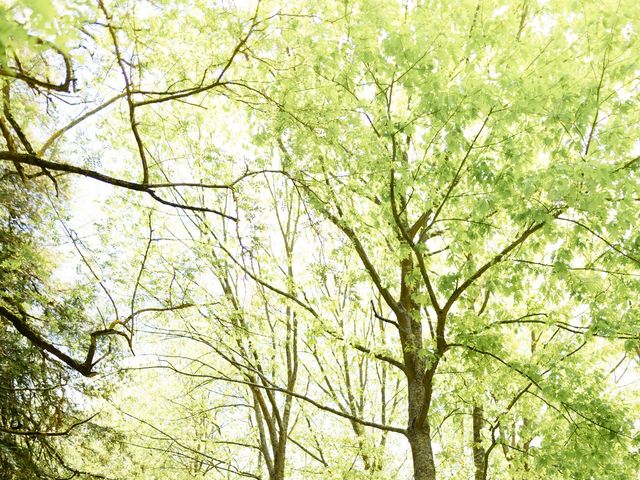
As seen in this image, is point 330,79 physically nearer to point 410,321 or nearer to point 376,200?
point 376,200

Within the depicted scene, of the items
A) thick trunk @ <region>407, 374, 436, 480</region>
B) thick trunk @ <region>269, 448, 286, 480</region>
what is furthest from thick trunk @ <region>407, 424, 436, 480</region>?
thick trunk @ <region>269, 448, 286, 480</region>

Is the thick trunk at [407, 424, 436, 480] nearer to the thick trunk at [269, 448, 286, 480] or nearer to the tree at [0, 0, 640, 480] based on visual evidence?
the tree at [0, 0, 640, 480]

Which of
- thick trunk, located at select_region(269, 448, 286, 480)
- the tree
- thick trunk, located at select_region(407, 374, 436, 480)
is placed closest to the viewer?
the tree

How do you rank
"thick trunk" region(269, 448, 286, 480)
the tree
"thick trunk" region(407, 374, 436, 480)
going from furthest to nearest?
1. "thick trunk" region(269, 448, 286, 480)
2. "thick trunk" region(407, 374, 436, 480)
3. the tree

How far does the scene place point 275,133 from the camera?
6.21 m

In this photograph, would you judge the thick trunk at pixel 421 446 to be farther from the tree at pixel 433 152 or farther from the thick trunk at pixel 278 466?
the thick trunk at pixel 278 466

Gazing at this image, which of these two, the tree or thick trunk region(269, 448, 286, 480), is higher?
the tree

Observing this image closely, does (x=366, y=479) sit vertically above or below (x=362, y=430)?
below

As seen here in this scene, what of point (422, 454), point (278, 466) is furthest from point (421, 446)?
point (278, 466)

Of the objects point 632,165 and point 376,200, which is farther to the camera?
point 376,200

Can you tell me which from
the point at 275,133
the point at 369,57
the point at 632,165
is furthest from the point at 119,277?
the point at 632,165

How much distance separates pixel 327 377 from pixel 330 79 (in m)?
7.13

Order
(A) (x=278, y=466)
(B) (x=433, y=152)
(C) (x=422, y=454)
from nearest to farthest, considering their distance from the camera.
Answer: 1. (B) (x=433, y=152)
2. (C) (x=422, y=454)
3. (A) (x=278, y=466)

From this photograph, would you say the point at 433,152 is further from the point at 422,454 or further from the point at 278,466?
the point at 278,466
